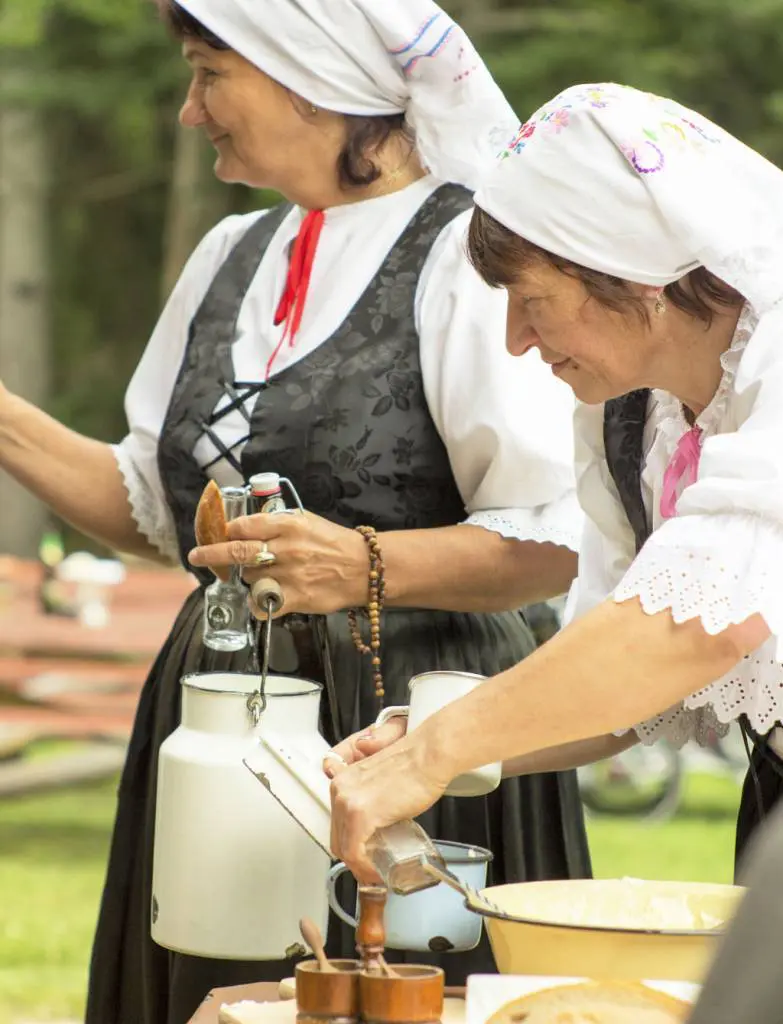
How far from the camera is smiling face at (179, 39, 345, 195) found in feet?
7.88

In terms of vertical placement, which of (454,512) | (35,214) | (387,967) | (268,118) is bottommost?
(387,967)

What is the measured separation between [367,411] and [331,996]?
3.30ft

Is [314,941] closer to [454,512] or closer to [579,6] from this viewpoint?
[454,512]

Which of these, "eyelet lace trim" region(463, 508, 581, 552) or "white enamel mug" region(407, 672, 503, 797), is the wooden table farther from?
"eyelet lace trim" region(463, 508, 581, 552)

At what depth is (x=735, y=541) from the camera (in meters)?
1.64

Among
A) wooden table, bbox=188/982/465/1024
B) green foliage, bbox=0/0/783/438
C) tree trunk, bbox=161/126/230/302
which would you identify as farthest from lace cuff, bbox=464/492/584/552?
tree trunk, bbox=161/126/230/302

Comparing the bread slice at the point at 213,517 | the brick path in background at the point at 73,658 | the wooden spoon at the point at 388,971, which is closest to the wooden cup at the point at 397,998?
the wooden spoon at the point at 388,971

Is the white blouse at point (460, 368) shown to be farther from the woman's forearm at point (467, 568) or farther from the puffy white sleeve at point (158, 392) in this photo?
the puffy white sleeve at point (158, 392)

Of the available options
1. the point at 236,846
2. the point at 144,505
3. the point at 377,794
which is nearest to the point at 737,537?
the point at 377,794

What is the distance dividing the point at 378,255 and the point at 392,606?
19.1 inches

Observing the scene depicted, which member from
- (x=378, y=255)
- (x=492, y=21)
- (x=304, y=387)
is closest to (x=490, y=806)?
(x=304, y=387)

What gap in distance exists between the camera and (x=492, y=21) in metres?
9.06

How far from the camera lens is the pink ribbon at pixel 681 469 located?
189 cm

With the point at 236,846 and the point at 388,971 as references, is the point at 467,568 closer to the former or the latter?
the point at 236,846
